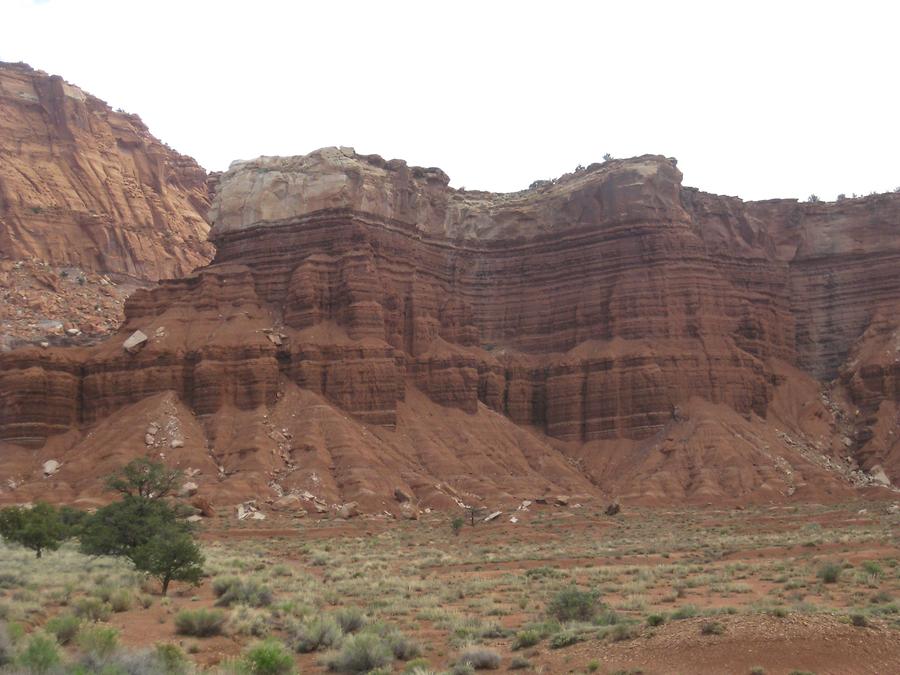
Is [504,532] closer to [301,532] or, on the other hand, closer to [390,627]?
[301,532]

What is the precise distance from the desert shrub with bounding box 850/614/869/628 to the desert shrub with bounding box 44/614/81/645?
42.2 ft

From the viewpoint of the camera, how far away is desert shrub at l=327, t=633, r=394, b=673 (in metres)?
16.1

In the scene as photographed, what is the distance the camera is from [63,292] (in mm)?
94750

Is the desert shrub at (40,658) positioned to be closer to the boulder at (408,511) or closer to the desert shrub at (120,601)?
the desert shrub at (120,601)

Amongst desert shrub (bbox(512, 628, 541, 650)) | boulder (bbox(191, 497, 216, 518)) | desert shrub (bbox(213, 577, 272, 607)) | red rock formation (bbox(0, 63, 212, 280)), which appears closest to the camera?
desert shrub (bbox(512, 628, 541, 650))

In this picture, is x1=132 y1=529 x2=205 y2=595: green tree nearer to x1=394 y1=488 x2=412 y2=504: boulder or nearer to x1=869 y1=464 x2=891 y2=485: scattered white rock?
x1=394 y1=488 x2=412 y2=504: boulder

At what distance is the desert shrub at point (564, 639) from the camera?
17.3 metres

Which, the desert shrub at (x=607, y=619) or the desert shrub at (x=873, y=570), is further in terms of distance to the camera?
the desert shrub at (x=873, y=570)

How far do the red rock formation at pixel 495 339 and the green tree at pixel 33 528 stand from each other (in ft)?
71.3

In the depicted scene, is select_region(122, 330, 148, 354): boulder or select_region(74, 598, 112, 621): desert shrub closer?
select_region(74, 598, 112, 621): desert shrub

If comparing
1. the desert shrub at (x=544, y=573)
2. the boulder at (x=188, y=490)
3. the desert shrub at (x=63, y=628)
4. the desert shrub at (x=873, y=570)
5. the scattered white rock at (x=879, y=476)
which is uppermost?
the boulder at (x=188, y=490)

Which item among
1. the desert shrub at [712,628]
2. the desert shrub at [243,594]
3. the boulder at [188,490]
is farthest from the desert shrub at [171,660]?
the boulder at [188,490]

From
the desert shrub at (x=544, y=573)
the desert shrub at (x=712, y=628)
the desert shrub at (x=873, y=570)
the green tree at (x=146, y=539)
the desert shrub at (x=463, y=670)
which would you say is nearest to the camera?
the desert shrub at (x=463, y=670)

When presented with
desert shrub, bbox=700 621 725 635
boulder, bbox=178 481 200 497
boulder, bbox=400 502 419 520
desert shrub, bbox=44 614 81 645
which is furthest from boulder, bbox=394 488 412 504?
desert shrub, bbox=700 621 725 635
